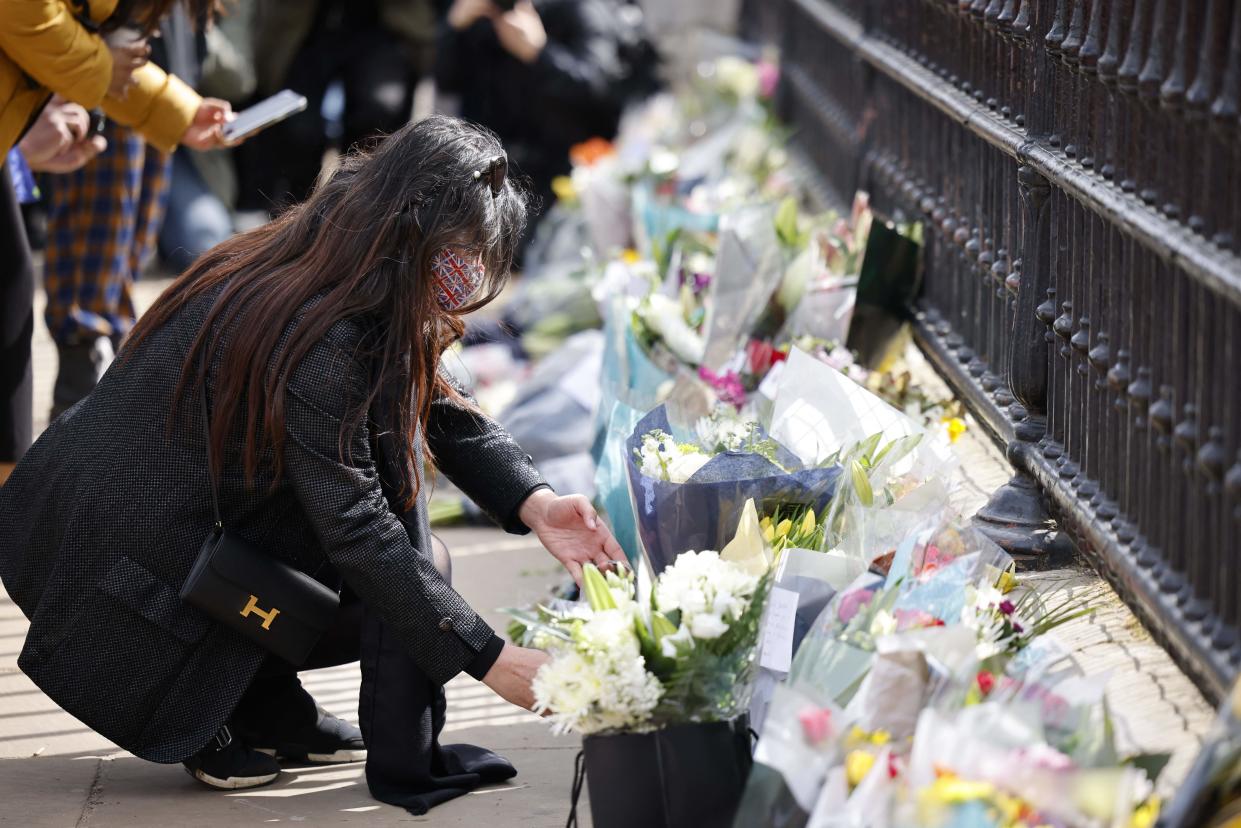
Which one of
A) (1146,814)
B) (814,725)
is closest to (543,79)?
(814,725)

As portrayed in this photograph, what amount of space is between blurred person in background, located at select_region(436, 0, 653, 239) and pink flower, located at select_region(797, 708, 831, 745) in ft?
20.5

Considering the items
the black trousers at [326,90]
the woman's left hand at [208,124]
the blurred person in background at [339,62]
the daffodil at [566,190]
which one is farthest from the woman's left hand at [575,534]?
the blurred person in background at [339,62]

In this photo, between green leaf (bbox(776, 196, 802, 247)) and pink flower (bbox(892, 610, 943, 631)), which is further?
green leaf (bbox(776, 196, 802, 247))

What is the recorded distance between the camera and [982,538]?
2.47 meters

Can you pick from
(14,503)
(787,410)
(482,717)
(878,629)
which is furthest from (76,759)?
(878,629)

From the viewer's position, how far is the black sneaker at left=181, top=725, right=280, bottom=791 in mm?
3000

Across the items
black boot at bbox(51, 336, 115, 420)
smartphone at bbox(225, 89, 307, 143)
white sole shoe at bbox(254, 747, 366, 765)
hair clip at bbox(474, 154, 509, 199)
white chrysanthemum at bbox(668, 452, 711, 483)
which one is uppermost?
hair clip at bbox(474, 154, 509, 199)

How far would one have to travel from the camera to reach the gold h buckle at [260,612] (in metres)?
2.82

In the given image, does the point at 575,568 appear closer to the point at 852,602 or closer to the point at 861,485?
the point at 861,485

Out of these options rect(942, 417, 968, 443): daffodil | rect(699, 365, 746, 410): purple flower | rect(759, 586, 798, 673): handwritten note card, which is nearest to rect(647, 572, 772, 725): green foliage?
rect(759, 586, 798, 673): handwritten note card

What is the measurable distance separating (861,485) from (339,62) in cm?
546

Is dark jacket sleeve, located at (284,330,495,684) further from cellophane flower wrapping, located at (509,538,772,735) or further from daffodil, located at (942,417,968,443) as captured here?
daffodil, located at (942,417,968,443)

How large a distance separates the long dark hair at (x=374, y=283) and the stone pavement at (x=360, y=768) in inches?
22.4

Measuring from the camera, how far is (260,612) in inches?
111
